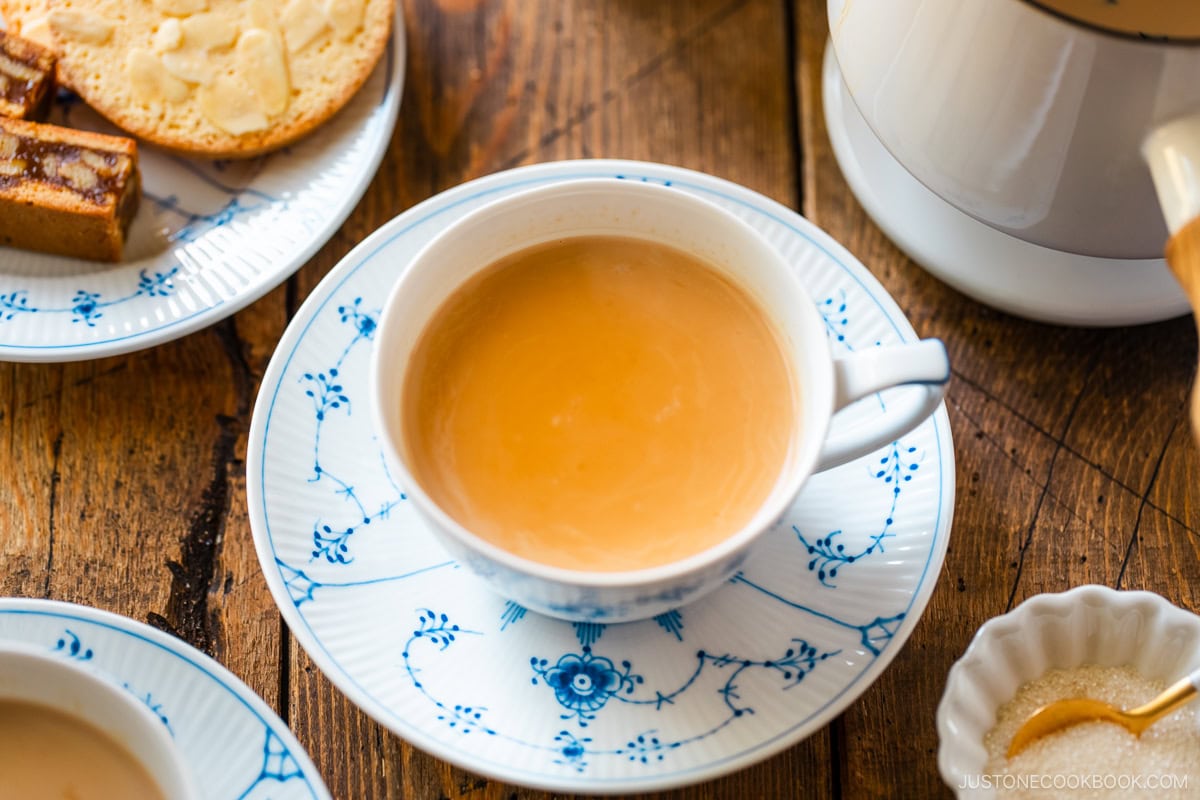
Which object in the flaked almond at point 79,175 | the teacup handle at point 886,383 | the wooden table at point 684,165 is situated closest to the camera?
the teacup handle at point 886,383

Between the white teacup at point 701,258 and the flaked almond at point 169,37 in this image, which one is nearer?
the white teacup at point 701,258

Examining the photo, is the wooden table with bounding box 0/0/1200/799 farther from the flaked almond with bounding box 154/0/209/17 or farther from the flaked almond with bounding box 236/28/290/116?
the flaked almond with bounding box 154/0/209/17

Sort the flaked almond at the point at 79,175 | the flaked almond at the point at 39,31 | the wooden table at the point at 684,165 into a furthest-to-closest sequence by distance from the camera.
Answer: the flaked almond at the point at 39,31 → the flaked almond at the point at 79,175 → the wooden table at the point at 684,165

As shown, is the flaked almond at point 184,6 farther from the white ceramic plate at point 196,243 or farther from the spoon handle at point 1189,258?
the spoon handle at point 1189,258

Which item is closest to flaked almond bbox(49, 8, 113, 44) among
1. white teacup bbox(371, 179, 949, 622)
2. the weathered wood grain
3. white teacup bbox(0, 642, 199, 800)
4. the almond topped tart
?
the almond topped tart

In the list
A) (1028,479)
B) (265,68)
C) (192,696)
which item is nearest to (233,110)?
(265,68)

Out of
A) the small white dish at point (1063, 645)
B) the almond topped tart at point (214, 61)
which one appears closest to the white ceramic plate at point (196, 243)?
the almond topped tart at point (214, 61)
